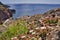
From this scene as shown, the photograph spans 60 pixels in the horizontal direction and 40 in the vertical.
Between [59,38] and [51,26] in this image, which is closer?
[59,38]

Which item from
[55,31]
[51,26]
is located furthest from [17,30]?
[55,31]

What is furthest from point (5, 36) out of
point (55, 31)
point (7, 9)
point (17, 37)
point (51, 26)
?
point (7, 9)

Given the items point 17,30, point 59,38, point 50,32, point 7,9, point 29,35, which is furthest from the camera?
point 7,9

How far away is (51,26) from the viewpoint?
12.5ft

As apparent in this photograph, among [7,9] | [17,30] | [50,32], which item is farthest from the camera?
[7,9]

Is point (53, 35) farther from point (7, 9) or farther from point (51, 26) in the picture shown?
point (7, 9)

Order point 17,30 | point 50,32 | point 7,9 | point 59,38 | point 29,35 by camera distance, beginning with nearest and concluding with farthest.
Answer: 1. point 59,38
2. point 50,32
3. point 29,35
4. point 17,30
5. point 7,9

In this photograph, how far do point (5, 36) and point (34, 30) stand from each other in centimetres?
66

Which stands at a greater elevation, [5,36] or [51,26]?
[51,26]

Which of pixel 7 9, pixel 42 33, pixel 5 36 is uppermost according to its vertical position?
pixel 42 33

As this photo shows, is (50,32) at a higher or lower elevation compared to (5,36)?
higher

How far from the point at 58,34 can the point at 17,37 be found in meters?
0.77

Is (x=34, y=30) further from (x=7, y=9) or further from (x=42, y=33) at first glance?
(x=7, y=9)

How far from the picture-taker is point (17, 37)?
3.80 metres
